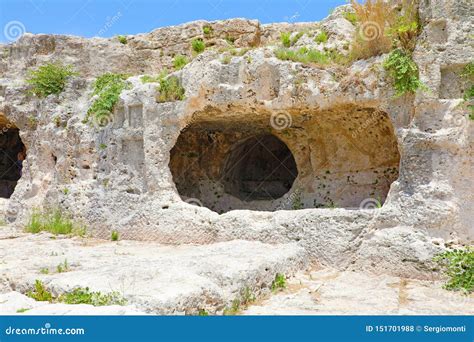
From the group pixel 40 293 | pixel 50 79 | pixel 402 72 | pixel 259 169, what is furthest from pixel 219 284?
pixel 259 169

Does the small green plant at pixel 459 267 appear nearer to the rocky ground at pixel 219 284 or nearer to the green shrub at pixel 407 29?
the rocky ground at pixel 219 284

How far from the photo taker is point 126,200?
9.23 metres

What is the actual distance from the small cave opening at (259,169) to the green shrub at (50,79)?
4383mm

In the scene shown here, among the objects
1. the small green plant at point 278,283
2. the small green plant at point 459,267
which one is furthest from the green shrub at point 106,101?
the small green plant at point 459,267

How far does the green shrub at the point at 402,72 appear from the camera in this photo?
6.79 metres

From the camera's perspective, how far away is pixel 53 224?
9922 millimetres

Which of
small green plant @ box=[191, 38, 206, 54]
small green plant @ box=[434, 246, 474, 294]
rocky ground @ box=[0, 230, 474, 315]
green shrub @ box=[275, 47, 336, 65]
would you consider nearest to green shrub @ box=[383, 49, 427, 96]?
green shrub @ box=[275, 47, 336, 65]

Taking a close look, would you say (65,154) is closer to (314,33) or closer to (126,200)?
(126,200)

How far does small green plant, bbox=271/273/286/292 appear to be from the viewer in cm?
578

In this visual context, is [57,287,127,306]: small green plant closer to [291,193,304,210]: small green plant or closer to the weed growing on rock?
the weed growing on rock

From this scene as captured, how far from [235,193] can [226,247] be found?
5840 mm

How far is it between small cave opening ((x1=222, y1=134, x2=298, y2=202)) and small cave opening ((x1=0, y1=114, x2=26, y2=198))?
850 cm

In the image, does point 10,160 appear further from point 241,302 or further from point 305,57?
point 241,302

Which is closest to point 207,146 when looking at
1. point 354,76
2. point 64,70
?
point 64,70
